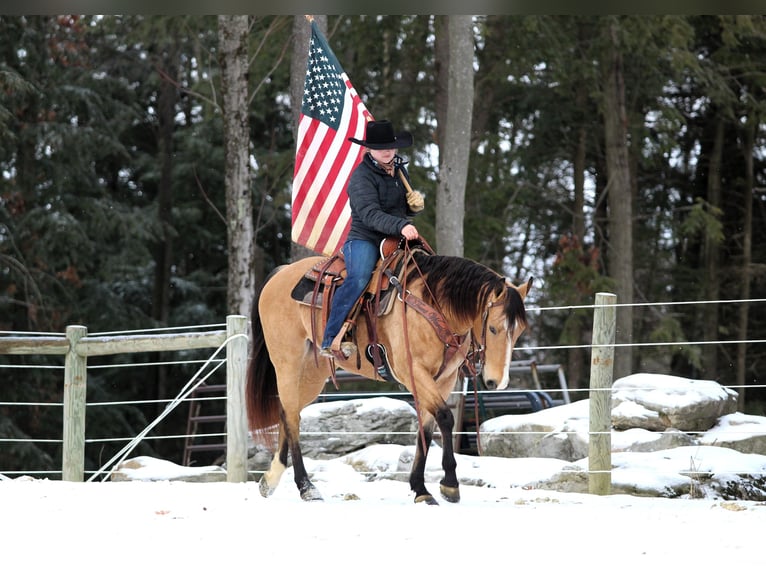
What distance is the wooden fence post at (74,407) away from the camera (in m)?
7.87

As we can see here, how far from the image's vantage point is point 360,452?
8.21 metres

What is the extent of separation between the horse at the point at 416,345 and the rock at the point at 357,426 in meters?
2.28

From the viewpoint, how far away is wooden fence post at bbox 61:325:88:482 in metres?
7.87

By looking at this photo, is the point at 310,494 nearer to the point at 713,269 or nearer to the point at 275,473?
the point at 275,473

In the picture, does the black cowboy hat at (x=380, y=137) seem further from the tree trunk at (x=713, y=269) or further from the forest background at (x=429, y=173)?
the tree trunk at (x=713, y=269)

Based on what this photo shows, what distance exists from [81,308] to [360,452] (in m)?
11.5

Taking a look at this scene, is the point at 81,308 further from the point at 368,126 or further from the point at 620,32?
the point at 368,126

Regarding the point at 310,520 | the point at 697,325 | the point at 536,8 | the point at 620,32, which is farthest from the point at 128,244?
the point at 536,8

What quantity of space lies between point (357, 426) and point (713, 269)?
11807 millimetres

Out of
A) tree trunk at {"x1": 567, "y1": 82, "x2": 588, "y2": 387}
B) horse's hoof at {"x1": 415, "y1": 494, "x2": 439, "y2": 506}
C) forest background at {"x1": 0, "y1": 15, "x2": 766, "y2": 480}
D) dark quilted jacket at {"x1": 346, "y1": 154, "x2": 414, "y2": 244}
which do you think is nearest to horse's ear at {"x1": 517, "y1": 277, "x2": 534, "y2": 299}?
dark quilted jacket at {"x1": 346, "y1": 154, "x2": 414, "y2": 244}

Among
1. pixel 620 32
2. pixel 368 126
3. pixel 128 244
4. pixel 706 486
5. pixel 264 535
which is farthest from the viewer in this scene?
pixel 128 244

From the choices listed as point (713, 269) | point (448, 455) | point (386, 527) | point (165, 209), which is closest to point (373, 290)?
point (448, 455)

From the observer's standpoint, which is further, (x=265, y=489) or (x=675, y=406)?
(x=675, y=406)

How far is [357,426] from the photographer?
9.01m
